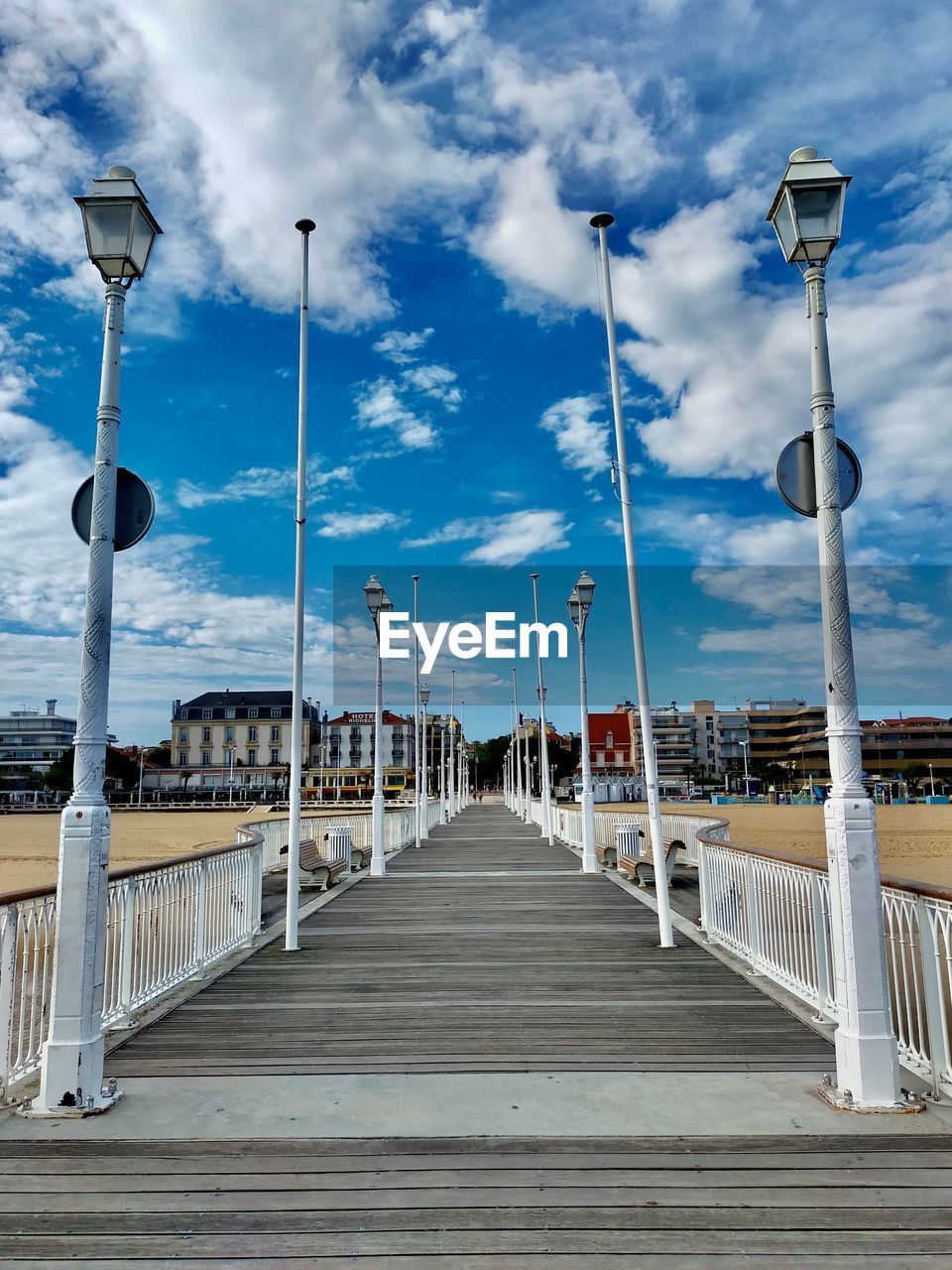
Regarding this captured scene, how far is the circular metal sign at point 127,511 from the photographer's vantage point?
5.03 metres

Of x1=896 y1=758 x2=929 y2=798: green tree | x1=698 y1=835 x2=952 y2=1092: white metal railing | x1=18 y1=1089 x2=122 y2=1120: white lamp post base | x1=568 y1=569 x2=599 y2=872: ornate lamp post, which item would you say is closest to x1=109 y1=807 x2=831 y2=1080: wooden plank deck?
x1=698 y1=835 x2=952 y2=1092: white metal railing

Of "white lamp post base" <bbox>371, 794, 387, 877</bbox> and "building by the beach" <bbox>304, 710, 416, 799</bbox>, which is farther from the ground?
"building by the beach" <bbox>304, 710, 416, 799</bbox>

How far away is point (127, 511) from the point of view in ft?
16.6

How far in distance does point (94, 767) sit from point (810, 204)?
16.7 ft

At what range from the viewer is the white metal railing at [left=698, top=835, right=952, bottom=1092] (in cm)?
442

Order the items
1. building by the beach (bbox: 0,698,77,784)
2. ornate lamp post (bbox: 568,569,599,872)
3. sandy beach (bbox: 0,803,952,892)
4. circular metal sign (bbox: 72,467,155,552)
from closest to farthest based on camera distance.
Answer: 1. circular metal sign (bbox: 72,467,155,552)
2. ornate lamp post (bbox: 568,569,599,872)
3. sandy beach (bbox: 0,803,952,892)
4. building by the beach (bbox: 0,698,77,784)

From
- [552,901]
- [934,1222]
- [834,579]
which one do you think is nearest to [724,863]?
[552,901]

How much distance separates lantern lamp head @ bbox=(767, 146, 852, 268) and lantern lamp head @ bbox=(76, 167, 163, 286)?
12.2 ft

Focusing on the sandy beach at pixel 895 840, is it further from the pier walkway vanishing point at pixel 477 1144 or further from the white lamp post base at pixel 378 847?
the pier walkway vanishing point at pixel 477 1144

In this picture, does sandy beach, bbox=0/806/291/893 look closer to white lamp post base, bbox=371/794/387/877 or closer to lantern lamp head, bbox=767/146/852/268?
white lamp post base, bbox=371/794/387/877

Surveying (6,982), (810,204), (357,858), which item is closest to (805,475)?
(810,204)

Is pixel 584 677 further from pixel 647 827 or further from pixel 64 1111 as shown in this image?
pixel 64 1111

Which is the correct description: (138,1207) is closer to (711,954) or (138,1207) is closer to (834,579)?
(834,579)

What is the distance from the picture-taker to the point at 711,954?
7918 mm
